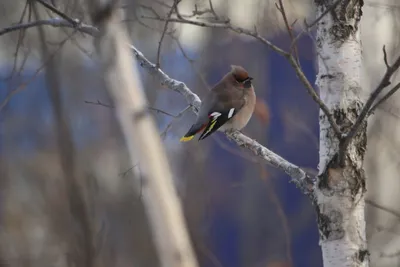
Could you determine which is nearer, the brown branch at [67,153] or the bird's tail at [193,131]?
the brown branch at [67,153]

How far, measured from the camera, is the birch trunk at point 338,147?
2131 mm

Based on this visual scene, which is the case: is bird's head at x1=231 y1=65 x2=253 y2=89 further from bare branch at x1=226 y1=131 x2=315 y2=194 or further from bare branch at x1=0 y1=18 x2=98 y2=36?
bare branch at x1=0 y1=18 x2=98 y2=36

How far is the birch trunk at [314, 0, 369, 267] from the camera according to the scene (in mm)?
2131

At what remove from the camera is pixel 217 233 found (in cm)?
742

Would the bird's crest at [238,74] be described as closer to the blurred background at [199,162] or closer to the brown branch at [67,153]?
the brown branch at [67,153]

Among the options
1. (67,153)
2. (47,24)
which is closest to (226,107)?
(67,153)

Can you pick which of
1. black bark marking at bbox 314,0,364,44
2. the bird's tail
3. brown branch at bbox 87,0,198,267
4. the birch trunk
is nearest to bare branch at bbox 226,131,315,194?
the birch trunk

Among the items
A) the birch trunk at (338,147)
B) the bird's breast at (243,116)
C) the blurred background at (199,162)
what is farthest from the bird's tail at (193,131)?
the blurred background at (199,162)

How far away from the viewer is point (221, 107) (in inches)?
138

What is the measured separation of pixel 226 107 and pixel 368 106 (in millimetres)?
1746

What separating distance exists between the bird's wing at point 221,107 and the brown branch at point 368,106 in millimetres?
1340

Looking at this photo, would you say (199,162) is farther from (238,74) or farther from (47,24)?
(47,24)

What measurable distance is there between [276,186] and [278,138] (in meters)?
0.74

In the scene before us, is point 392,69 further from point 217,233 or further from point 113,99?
point 217,233
